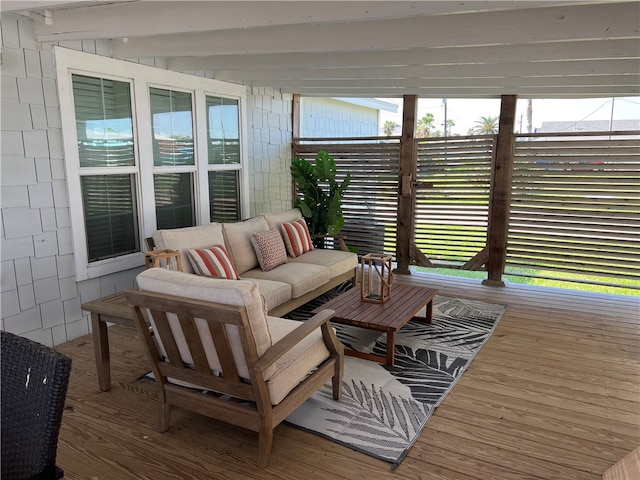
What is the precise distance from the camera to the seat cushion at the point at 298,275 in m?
4.07

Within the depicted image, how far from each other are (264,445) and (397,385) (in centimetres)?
119

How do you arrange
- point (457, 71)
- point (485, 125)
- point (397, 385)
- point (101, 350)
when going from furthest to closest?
point (485, 125) → point (457, 71) → point (397, 385) → point (101, 350)

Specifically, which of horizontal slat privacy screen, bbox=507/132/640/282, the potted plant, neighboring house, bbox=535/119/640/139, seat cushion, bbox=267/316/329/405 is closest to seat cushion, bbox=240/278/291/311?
seat cushion, bbox=267/316/329/405

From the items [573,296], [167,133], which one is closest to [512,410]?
[573,296]

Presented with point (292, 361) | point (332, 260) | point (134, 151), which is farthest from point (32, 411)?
point (332, 260)

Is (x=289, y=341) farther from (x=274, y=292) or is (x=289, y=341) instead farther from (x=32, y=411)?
(x=274, y=292)

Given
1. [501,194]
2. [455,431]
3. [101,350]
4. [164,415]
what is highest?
[501,194]

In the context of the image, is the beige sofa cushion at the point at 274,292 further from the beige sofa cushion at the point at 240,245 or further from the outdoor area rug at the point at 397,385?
the outdoor area rug at the point at 397,385

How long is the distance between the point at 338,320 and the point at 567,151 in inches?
139

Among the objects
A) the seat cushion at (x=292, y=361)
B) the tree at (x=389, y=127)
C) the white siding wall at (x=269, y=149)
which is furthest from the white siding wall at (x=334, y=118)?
the seat cushion at (x=292, y=361)

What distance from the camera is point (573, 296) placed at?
5.25 metres

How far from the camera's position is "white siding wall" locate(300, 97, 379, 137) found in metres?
7.27

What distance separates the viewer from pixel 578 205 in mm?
5246

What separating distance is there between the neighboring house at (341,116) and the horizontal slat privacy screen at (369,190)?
2.85 feet
